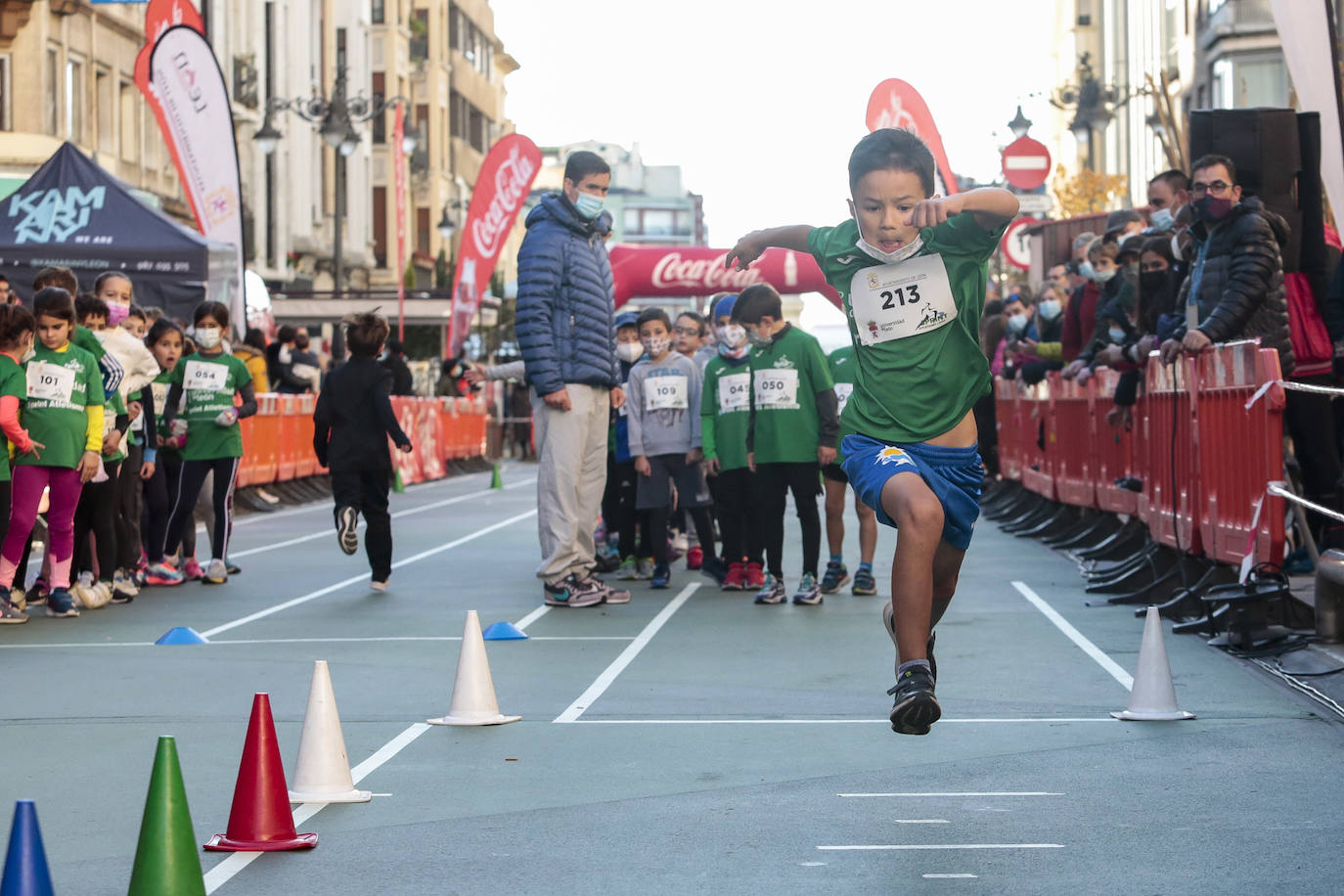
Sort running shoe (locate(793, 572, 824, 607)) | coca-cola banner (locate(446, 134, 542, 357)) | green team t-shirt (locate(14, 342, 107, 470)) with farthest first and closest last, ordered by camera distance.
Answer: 1. coca-cola banner (locate(446, 134, 542, 357))
2. running shoe (locate(793, 572, 824, 607))
3. green team t-shirt (locate(14, 342, 107, 470))

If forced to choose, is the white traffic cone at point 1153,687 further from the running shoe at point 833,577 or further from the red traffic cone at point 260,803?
the running shoe at point 833,577

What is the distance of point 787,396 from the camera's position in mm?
13305

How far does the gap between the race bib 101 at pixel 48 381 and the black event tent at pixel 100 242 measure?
388 inches

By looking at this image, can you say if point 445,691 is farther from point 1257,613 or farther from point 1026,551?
point 1026,551

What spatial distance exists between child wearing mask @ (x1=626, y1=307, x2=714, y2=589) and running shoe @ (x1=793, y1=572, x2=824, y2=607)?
5.38 ft

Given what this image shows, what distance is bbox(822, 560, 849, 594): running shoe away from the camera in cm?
1353

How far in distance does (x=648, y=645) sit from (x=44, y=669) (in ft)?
9.43

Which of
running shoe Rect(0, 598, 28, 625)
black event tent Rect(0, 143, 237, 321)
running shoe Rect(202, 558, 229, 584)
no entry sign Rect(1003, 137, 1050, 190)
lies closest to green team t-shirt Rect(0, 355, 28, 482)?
running shoe Rect(0, 598, 28, 625)

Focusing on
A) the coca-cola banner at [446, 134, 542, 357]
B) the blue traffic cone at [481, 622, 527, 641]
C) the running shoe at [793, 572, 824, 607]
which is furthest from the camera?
the coca-cola banner at [446, 134, 542, 357]

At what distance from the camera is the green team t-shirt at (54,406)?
39.4 ft

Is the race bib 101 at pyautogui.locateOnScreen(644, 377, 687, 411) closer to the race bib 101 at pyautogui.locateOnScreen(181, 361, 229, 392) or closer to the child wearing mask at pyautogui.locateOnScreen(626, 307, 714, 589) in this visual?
the child wearing mask at pyautogui.locateOnScreen(626, 307, 714, 589)

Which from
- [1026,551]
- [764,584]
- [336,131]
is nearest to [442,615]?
[764,584]

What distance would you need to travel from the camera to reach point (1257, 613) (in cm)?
992

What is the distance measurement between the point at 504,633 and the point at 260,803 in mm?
5256
